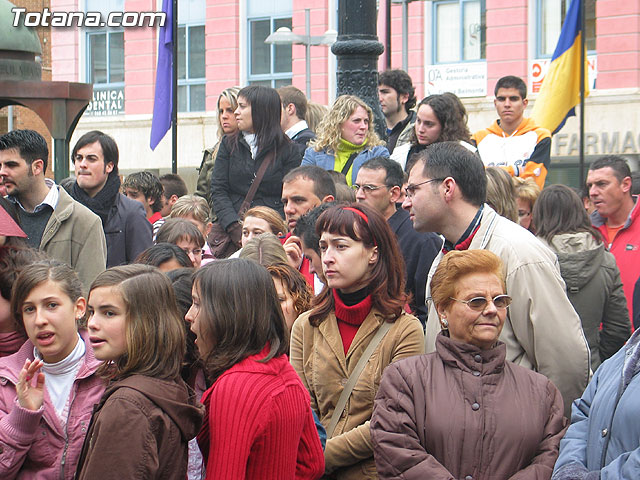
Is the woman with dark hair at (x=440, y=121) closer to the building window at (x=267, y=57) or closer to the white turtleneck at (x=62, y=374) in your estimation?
the white turtleneck at (x=62, y=374)

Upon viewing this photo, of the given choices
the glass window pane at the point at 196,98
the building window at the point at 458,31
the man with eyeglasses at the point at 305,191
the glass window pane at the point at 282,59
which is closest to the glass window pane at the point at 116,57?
the glass window pane at the point at 196,98

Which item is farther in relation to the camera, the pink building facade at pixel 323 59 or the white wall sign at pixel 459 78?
the white wall sign at pixel 459 78

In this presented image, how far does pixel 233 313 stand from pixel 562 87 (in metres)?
8.53

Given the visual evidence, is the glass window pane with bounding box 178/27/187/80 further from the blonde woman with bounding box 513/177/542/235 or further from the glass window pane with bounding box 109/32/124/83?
the blonde woman with bounding box 513/177/542/235

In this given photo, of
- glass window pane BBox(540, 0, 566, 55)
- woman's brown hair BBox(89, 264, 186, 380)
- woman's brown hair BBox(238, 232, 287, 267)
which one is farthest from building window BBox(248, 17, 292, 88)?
woman's brown hair BBox(89, 264, 186, 380)

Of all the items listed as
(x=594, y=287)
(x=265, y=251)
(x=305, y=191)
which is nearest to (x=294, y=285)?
(x=265, y=251)

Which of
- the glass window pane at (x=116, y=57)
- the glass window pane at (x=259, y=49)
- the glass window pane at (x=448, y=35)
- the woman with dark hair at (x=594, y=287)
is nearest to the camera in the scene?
the woman with dark hair at (x=594, y=287)

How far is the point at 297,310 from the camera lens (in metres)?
5.21

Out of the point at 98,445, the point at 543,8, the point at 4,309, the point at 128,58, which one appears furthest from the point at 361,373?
the point at 128,58

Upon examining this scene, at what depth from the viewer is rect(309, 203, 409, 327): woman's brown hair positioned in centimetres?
471

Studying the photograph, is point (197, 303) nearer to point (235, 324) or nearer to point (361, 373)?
point (235, 324)

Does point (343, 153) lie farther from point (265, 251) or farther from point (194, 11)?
point (194, 11)

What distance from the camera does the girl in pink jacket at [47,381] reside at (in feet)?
13.0

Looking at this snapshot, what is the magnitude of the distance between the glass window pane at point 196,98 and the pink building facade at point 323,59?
3cm
